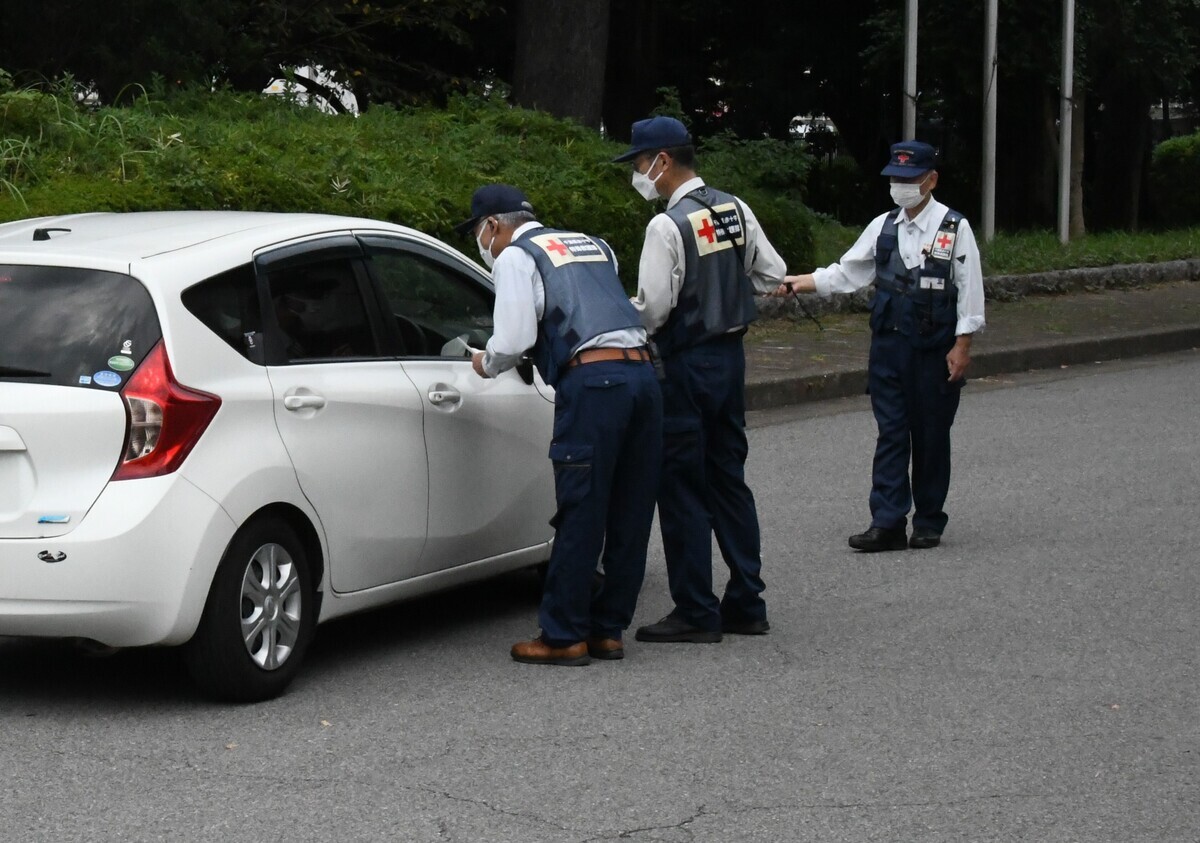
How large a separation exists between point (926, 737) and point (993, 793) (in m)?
0.55

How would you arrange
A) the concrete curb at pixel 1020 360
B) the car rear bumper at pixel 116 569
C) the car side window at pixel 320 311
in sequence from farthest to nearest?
the concrete curb at pixel 1020 360 < the car side window at pixel 320 311 < the car rear bumper at pixel 116 569

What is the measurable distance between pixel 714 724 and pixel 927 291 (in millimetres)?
3231

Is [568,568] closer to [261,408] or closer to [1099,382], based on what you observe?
[261,408]

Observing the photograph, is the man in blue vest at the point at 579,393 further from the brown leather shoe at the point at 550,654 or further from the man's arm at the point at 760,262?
the man's arm at the point at 760,262

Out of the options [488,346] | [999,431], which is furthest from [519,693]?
[999,431]

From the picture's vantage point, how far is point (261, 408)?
580cm

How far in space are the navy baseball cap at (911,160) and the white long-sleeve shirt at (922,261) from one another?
0.60 feet

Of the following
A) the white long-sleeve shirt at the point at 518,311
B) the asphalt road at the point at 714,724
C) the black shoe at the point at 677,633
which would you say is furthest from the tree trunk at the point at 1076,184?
the white long-sleeve shirt at the point at 518,311

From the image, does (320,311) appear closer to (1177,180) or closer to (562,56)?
(562,56)

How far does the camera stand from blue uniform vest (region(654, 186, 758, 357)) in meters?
6.65

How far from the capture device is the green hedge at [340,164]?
12.1 m

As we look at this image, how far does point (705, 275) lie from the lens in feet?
21.9

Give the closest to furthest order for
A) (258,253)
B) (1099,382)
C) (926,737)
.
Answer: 1. (926,737)
2. (258,253)
3. (1099,382)

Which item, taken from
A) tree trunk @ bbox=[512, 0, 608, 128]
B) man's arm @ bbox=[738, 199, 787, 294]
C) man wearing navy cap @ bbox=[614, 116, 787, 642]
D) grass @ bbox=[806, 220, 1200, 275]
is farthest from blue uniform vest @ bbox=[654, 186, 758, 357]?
tree trunk @ bbox=[512, 0, 608, 128]
